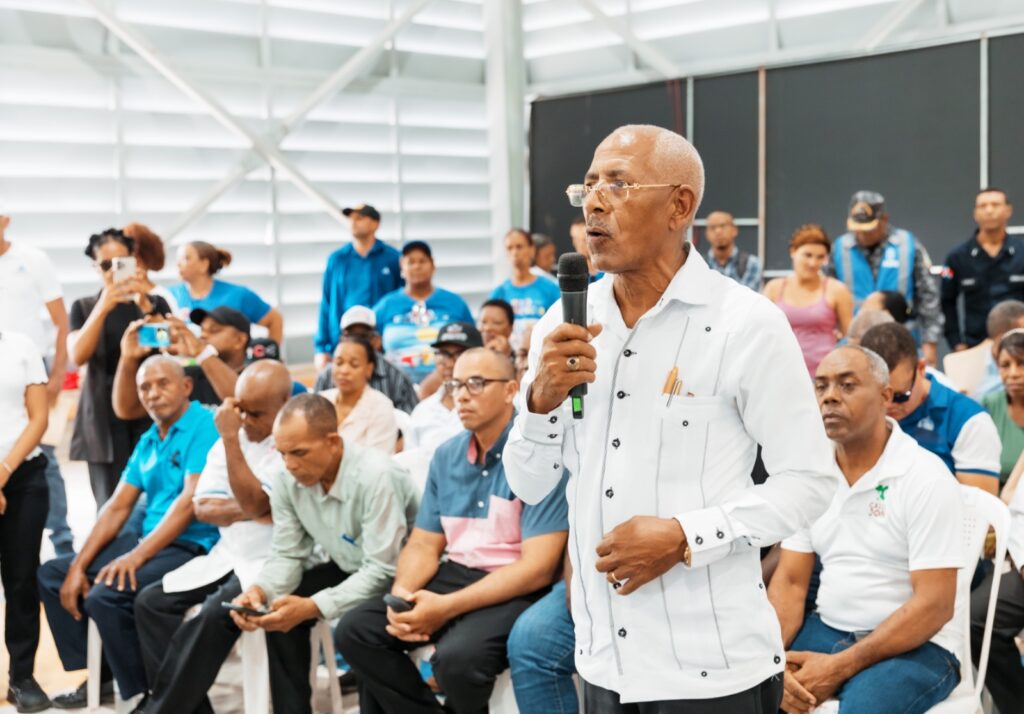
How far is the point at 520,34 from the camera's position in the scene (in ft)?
34.9

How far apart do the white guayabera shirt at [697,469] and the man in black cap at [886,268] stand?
4.57 m

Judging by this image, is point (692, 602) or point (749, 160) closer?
point (692, 602)

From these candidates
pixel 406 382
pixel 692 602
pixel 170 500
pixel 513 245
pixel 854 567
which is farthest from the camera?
pixel 513 245

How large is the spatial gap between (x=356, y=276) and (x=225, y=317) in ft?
6.16

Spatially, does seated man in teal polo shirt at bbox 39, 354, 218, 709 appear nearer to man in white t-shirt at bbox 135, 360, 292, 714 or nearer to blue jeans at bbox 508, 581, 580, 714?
man in white t-shirt at bbox 135, 360, 292, 714

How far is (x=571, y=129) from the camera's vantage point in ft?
34.3

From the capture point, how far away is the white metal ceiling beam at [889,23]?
8.57 metres

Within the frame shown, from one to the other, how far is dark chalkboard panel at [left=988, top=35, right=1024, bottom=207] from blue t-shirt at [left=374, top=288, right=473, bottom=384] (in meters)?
4.00

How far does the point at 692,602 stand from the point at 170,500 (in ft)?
9.78

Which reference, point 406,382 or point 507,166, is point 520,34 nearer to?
point 507,166

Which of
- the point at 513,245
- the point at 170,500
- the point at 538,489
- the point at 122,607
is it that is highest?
the point at 513,245

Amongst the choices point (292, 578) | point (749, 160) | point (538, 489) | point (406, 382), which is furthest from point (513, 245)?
point (538, 489)

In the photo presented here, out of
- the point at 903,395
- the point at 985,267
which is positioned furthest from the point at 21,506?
the point at 985,267

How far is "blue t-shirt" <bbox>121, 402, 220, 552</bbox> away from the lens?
13.7 feet
